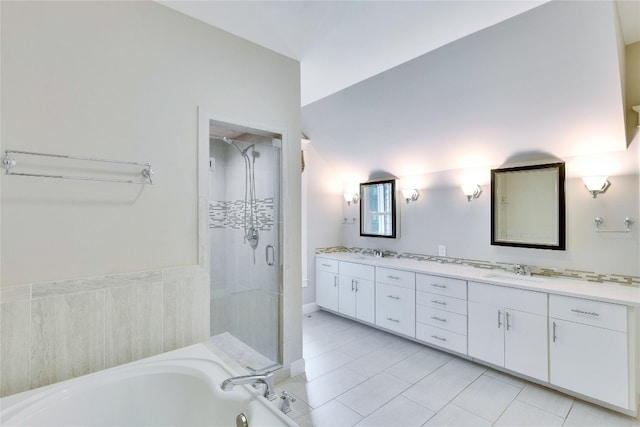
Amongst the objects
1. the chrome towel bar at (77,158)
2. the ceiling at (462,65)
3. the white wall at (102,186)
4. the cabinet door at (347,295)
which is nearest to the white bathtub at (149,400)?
the white wall at (102,186)

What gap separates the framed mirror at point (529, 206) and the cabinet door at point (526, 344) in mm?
765

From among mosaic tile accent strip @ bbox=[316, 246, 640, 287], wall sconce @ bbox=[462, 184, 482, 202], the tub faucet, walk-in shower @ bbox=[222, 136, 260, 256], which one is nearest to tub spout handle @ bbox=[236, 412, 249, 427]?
the tub faucet

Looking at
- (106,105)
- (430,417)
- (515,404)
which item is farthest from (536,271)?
(106,105)

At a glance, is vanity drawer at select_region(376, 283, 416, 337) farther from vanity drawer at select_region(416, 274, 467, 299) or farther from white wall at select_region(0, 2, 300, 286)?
white wall at select_region(0, 2, 300, 286)

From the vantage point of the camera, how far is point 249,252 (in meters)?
2.64

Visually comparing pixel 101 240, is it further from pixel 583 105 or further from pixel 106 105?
pixel 583 105

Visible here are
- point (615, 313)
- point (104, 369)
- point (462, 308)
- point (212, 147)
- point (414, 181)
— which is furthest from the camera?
point (414, 181)

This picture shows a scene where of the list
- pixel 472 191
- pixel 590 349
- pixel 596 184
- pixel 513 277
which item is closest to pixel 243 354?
pixel 513 277

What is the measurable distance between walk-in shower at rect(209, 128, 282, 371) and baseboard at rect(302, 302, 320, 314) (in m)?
1.68

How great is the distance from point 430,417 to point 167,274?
2011 mm

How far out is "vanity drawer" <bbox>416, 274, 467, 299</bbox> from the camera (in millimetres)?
2855

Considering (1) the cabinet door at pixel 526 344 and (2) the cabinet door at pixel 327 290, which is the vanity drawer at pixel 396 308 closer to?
(2) the cabinet door at pixel 327 290

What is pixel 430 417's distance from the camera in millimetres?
2086

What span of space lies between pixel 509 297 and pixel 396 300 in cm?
115
